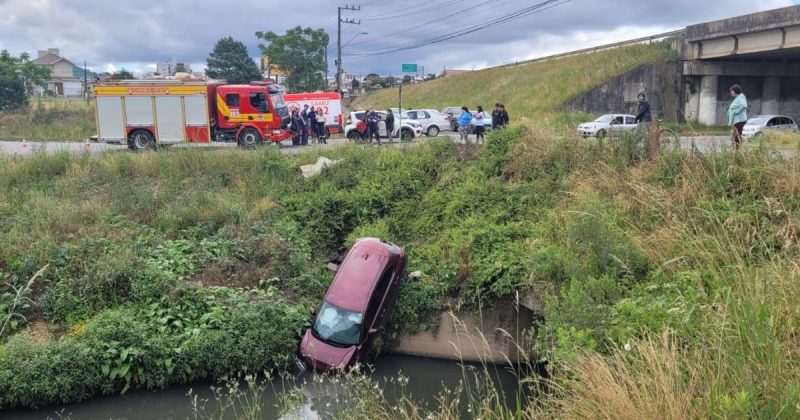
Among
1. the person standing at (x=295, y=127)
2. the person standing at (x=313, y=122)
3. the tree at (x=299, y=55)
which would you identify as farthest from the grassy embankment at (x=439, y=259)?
the tree at (x=299, y=55)

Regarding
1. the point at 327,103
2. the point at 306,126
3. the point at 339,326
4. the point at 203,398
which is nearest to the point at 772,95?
the point at 327,103

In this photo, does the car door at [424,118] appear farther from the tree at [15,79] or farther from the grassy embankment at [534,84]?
the tree at [15,79]

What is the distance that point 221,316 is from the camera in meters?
9.88

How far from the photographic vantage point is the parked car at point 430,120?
97.1ft

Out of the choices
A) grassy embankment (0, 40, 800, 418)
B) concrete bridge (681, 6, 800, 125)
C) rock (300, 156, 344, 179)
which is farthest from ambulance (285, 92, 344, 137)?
concrete bridge (681, 6, 800, 125)

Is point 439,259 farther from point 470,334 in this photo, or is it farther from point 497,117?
point 497,117

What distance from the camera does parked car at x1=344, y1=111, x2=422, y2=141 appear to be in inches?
989

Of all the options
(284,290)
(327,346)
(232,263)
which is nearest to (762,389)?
(327,346)

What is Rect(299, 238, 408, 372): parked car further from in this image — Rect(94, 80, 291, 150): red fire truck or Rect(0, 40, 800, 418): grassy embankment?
Rect(94, 80, 291, 150): red fire truck

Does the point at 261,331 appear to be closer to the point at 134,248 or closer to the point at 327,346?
the point at 327,346

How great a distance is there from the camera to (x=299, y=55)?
52656 mm

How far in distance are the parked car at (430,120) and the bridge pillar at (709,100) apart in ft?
52.5

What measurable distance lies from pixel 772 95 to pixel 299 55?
37.3 metres

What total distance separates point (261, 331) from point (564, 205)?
613 centimetres
